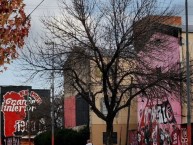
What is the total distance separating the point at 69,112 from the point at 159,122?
2199 cm

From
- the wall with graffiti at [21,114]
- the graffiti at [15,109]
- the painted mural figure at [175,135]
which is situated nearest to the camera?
the painted mural figure at [175,135]

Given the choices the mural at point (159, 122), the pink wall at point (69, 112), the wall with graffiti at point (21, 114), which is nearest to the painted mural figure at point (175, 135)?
the mural at point (159, 122)

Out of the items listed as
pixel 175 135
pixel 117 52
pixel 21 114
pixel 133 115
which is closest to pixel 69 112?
pixel 21 114

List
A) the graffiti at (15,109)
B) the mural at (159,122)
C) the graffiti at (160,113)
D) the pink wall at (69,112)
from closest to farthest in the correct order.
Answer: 1. the mural at (159,122)
2. the graffiti at (160,113)
3. the pink wall at (69,112)
4. the graffiti at (15,109)

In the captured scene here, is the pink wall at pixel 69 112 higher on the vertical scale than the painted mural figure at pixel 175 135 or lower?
higher

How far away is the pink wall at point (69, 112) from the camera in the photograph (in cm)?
6015

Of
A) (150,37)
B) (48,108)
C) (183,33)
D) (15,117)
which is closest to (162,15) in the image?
(150,37)

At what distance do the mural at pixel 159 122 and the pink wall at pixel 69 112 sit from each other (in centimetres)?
1247

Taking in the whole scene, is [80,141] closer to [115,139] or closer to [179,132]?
[115,139]

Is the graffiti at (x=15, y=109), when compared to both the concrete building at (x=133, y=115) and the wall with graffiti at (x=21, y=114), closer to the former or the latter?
the wall with graffiti at (x=21, y=114)

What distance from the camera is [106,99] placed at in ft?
86.1

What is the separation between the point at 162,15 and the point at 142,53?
2.13m

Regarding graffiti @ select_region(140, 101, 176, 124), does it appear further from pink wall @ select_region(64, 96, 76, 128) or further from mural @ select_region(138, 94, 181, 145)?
pink wall @ select_region(64, 96, 76, 128)

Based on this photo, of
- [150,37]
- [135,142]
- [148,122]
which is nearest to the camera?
[150,37]
